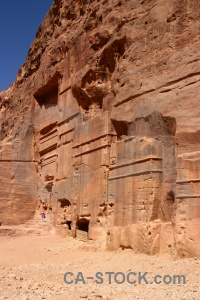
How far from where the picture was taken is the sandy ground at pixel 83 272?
6.03 m

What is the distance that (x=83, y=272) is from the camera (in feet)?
26.7

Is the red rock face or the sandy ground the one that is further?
the red rock face

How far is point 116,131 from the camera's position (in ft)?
38.7

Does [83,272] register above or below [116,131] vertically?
below

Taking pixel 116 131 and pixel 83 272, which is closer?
pixel 83 272

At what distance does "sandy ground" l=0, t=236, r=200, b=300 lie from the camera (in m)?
6.03

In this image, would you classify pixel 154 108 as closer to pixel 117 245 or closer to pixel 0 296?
pixel 117 245

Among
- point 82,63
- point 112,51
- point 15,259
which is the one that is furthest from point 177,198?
point 82,63

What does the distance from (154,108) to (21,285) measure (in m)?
5.26

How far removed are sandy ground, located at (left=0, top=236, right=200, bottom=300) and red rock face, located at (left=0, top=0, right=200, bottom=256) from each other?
603 mm

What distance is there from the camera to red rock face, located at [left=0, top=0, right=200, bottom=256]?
29.2 ft

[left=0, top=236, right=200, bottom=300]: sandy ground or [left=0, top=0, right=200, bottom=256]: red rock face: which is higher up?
[left=0, top=0, right=200, bottom=256]: red rock face

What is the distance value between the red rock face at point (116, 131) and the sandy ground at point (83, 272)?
0.60 meters

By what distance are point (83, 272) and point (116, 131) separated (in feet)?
16.0
